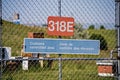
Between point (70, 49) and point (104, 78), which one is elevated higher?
point (70, 49)

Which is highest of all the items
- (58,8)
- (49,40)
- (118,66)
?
(58,8)

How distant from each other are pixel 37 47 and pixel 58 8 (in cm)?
81

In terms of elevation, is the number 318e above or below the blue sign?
above

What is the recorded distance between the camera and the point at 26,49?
19.9 ft

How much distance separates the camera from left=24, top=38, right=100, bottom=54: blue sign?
6.06 metres

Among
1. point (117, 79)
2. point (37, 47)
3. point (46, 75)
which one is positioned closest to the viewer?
point (37, 47)

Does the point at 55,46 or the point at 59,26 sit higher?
the point at 59,26

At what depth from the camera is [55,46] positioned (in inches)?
241

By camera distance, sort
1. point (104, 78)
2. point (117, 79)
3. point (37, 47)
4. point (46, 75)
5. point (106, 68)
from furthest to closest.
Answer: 1. point (46, 75)
2. point (106, 68)
3. point (104, 78)
4. point (117, 79)
5. point (37, 47)

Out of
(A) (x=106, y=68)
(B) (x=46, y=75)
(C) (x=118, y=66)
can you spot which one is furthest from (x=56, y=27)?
(B) (x=46, y=75)

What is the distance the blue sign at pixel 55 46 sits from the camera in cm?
606

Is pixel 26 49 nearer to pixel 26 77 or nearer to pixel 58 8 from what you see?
pixel 58 8

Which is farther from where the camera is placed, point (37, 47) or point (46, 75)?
point (46, 75)

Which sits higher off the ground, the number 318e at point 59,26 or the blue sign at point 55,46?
the number 318e at point 59,26
